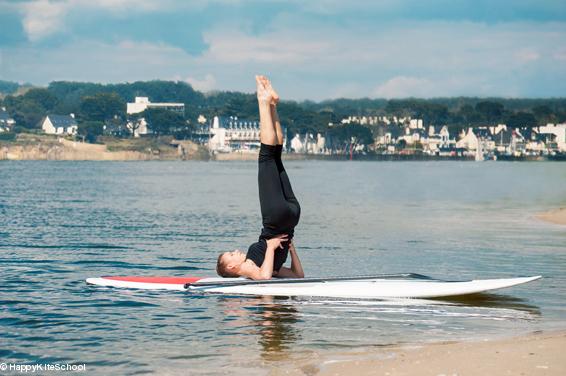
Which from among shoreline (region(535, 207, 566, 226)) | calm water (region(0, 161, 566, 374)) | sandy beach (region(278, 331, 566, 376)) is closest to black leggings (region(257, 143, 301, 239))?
calm water (region(0, 161, 566, 374))

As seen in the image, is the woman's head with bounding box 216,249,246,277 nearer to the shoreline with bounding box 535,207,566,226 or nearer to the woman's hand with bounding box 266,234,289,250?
the woman's hand with bounding box 266,234,289,250

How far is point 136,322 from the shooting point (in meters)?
14.4

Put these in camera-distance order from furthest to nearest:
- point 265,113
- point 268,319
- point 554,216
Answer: point 554,216, point 265,113, point 268,319

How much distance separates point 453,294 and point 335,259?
8606 mm

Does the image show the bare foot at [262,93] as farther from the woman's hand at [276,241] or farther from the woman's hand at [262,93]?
the woman's hand at [276,241]

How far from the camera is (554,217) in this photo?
3959 centimetres

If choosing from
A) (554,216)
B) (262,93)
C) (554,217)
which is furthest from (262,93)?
(554,216)

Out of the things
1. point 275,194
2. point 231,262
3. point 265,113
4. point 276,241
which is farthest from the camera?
point 231,262

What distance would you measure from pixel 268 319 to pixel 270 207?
200 cm

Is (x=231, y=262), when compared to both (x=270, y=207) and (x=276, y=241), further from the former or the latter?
(x=270, y=207)

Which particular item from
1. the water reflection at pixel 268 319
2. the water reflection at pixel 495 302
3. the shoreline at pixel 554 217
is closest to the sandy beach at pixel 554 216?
the shoreline at pixel 554 217

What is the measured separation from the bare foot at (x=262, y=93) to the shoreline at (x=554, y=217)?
78.7 feet

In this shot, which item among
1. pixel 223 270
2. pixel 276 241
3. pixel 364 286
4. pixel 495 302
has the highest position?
pixel 276 241

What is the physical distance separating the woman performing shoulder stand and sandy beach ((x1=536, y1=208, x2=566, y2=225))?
2308 cm
